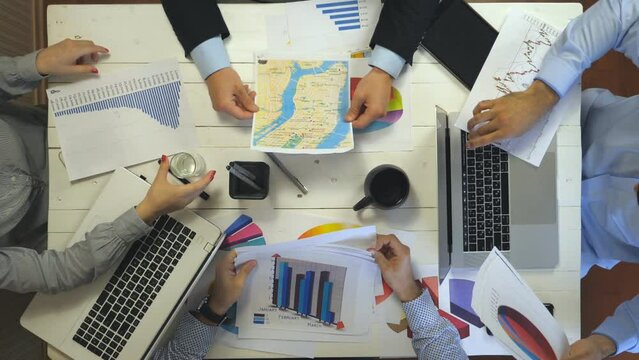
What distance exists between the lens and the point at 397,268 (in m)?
0.92

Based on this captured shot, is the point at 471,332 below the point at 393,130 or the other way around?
below

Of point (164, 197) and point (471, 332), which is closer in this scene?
point (164, 197)

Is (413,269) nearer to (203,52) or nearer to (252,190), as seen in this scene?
(252,190)

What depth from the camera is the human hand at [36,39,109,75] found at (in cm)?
92

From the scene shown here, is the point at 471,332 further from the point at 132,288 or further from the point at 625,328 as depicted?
the point at 132,288

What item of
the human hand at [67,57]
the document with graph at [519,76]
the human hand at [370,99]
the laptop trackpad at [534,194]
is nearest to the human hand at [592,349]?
the laptop trackpad at [534,194]

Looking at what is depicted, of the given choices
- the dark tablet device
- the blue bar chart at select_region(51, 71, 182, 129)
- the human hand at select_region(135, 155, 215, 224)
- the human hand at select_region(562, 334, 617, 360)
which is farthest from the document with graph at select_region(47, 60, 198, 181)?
the human hand at select_region(562, 334, 617, 360)

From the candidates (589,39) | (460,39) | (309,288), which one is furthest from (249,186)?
(589,39)

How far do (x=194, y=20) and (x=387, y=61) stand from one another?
421mm

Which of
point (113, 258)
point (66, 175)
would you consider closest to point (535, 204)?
point (113, 258)

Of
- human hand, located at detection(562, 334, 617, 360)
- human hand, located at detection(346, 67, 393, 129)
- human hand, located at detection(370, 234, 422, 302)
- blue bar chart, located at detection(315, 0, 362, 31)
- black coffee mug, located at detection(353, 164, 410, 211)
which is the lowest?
human hand, located at detection(562, 334, 617, 360)

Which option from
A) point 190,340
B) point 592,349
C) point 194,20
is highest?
point 194,20

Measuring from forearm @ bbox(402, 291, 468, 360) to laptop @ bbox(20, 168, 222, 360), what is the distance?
17.3 inches

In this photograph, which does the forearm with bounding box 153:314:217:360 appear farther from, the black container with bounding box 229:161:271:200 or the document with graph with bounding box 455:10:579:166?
the document with graph with bounding box 455:10:579:166
